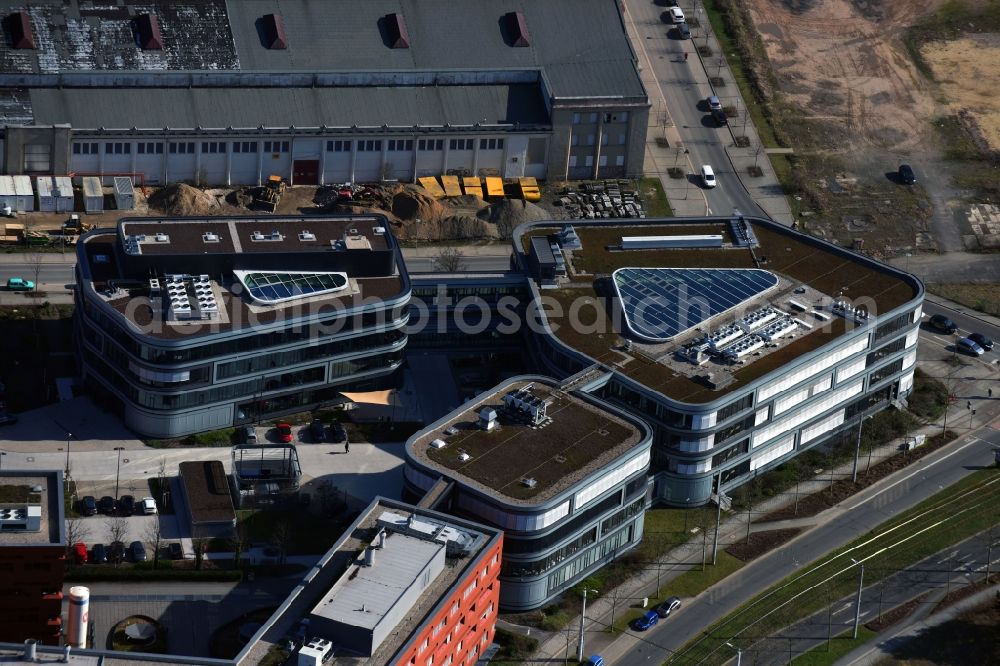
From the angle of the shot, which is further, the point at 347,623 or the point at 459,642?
the point at 459,642

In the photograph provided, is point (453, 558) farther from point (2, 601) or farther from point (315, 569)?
point (2, 601)

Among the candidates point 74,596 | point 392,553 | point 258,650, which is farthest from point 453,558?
point 74,596

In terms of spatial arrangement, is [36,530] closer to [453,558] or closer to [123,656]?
[123,656]

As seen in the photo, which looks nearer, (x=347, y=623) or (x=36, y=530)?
(x=347, y=623)

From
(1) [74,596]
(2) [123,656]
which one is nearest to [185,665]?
(2) [123,656]

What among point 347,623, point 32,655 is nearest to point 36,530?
point 32,655
